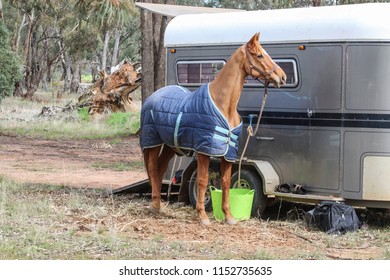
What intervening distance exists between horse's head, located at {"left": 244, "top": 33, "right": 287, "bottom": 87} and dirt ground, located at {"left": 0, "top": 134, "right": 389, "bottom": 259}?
174 cm

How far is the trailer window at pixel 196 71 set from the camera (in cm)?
1076

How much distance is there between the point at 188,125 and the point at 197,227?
1222 millimetres

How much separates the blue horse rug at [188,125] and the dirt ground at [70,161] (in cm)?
322

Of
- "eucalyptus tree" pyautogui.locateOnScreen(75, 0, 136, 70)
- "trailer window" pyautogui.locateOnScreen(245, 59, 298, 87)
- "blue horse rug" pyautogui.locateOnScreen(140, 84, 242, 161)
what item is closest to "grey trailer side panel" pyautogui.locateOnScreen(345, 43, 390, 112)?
"trailer window" pyautogui.locateOnScreen(245, 59, 298, 87)

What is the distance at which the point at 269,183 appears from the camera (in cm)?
989

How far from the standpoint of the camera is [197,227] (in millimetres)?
9227

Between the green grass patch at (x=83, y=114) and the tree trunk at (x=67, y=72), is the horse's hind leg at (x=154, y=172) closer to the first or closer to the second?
the green grass patch at (x=83, y=114)

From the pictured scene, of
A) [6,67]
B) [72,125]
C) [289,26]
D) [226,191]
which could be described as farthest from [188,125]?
[6,67]

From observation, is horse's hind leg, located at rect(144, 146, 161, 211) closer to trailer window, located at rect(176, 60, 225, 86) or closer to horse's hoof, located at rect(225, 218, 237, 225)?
horse's hoof, located at rect(225, 218, 237, 225)

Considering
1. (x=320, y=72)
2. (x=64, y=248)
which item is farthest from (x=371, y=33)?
(x=64, y=248)

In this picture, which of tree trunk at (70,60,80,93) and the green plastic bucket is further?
tree trunk at (70,60,80,93)

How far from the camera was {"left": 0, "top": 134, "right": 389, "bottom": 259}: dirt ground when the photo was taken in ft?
27.3

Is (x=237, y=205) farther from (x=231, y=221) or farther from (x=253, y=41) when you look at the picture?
(x=253, y=41)

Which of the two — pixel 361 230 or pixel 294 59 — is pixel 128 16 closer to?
pixel 294 59
